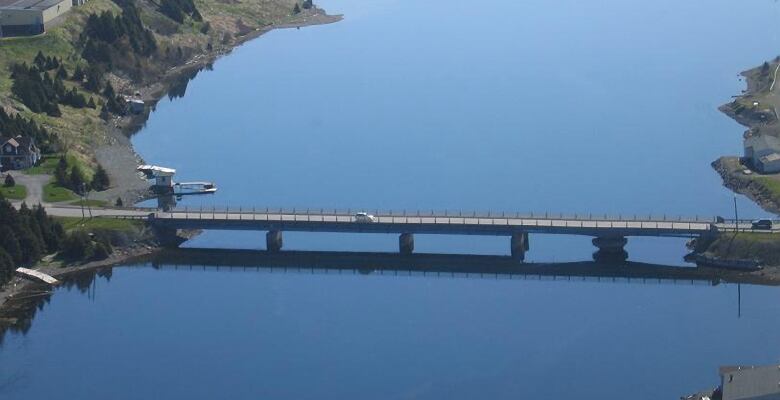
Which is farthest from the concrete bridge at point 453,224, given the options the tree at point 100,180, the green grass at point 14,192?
the green grass at point 14,192

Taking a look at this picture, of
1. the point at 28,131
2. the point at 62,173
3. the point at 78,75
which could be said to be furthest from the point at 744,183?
the point at 78,75

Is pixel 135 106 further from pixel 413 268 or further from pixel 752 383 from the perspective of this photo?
pixel 752 383

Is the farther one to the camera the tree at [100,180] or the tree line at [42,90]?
the tree line at [42,90]

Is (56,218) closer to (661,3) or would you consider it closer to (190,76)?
(190,76)

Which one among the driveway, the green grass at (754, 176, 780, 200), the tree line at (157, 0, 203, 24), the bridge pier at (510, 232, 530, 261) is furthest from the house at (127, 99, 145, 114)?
the green grass at (754, 176, 780, 200)

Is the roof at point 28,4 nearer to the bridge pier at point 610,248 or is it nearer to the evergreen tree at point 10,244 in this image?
the evergreen tree at point 10,244

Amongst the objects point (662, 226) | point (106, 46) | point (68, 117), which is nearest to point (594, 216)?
point (662, 226)
